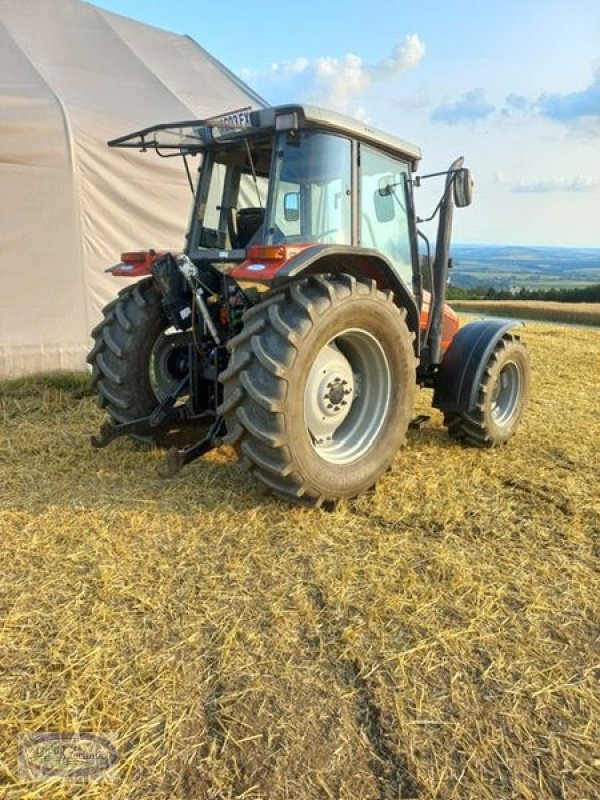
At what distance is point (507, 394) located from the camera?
5016 millimetres

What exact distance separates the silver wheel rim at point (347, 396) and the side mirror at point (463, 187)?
1276 millimetres

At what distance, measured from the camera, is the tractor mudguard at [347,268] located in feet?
10.3

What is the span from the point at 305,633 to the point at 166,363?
7.95 feet

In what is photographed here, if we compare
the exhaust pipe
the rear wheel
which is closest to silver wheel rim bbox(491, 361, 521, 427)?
the rear wheel

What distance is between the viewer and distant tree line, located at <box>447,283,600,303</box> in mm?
26562

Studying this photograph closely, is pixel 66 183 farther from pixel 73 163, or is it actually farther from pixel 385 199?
pixel 385 199

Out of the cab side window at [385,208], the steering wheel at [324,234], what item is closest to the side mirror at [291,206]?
the steering wheel at [324,234]

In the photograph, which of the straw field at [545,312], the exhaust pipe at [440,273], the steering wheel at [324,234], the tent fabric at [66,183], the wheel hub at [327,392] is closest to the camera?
the wheel hub at [327,392]

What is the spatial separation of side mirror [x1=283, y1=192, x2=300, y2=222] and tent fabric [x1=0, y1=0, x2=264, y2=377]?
4.13 m

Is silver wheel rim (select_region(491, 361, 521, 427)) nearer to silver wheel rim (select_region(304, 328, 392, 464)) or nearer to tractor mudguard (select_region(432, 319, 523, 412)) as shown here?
tractor mudguard (select_region(432, 319, 523, 412))

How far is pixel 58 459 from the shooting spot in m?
4.36

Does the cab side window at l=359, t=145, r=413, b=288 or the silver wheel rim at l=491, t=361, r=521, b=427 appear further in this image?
the silver wheel rim at l=491, t=361, r=521, b=427

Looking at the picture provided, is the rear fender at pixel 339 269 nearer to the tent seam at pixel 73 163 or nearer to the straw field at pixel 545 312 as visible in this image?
the tent seam at pixel 73 163

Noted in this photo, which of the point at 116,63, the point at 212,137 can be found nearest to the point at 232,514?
the point at 212,137
